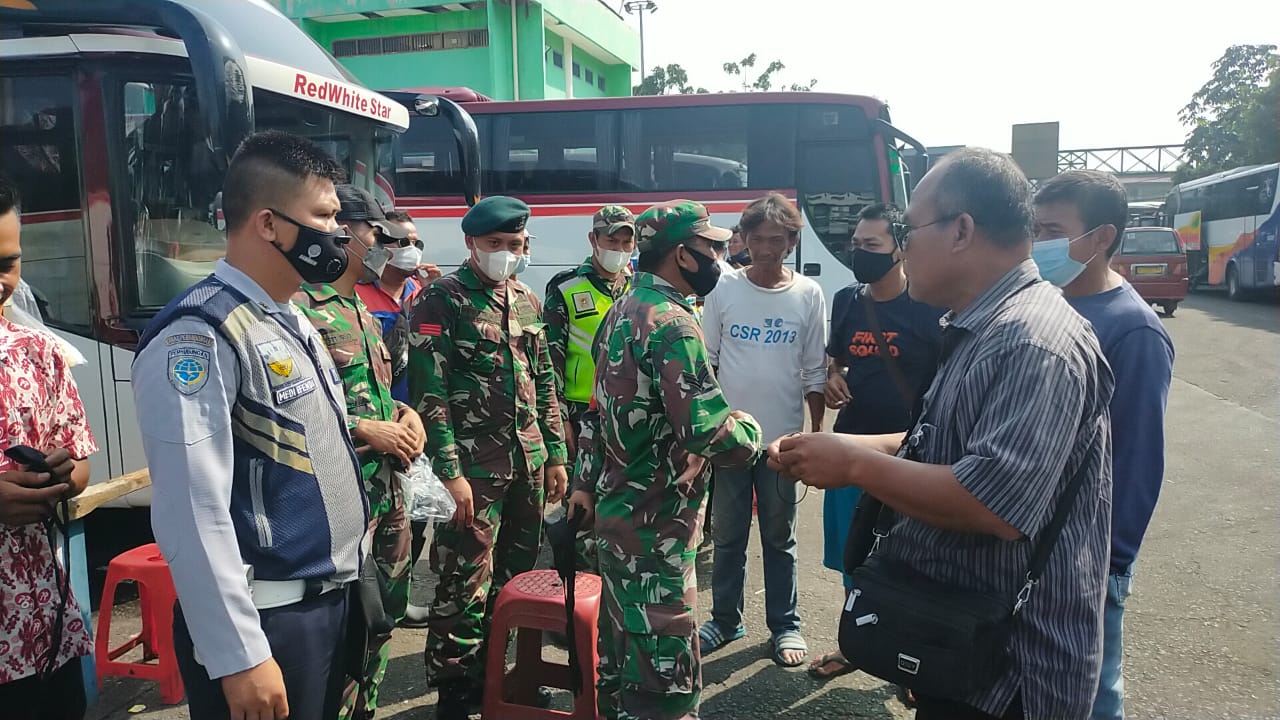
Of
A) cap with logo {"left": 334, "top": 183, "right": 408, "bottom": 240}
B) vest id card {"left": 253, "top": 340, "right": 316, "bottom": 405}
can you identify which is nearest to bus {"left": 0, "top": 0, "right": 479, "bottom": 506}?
cap with logo {"left": 334, "top": 183, "right": 408, "bottom": 240}

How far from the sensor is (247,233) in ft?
5.92

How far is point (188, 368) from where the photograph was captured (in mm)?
1587

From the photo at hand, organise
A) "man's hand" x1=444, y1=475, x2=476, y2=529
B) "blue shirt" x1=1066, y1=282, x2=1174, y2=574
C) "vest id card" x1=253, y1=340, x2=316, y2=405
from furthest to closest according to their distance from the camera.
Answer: "man's hand" x1=444, y1=475, x2=476, y2=529 < "blue shirt" x1=1066, y1=282, x2=1174, y2=574 < "vest id card" x1=253, y1=340, x2=316, y2=405

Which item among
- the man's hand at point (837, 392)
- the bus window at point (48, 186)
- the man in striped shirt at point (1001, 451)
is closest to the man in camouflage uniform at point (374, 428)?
the man in striped shirt at point (1001, 451)

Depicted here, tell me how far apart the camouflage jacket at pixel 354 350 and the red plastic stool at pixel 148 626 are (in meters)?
1.27

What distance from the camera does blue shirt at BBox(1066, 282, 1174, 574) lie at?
2.25 meters

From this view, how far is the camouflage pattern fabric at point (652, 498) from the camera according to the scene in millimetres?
2449

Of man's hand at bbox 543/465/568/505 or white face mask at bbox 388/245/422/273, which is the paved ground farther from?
white face mask at bbox 388/245/422/273

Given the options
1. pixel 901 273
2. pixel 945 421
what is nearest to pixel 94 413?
pixel 901 273

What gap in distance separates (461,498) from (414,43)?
19.4 m

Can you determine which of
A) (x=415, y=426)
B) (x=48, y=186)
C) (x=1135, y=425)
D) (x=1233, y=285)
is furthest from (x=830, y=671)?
(x=1233, y=285)

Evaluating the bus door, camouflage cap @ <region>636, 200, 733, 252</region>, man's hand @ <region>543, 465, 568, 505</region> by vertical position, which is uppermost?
the bus door

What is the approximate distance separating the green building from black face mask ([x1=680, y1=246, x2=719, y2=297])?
17.8 metres

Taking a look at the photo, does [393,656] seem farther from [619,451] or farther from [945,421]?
[945,421]
